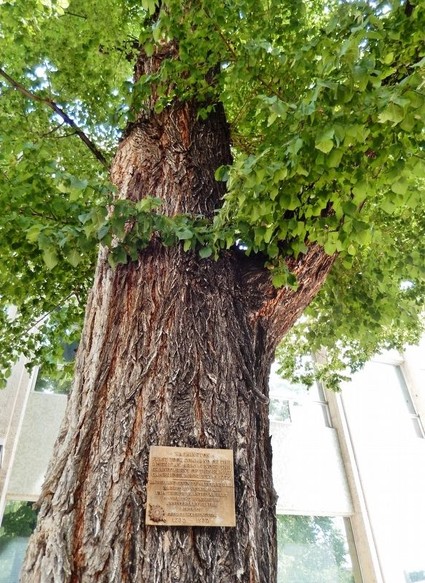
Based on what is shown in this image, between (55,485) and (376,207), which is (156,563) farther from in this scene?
(376,207)

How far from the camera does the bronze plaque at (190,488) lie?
147 cm

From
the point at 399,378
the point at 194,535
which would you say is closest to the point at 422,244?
the point at 194,535

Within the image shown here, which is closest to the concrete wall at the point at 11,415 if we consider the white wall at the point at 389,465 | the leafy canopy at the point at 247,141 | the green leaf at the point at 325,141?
the leafy canopy at the point at 247,141

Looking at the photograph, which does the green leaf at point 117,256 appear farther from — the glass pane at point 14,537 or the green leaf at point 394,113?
the glass pane at point 14,537

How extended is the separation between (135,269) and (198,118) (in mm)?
1523

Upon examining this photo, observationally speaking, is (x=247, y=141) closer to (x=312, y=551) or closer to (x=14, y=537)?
(x=14, y=537)

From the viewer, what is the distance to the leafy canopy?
65.4 inches

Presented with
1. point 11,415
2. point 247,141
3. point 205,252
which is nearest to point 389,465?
point 11,415

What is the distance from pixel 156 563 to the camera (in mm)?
1367

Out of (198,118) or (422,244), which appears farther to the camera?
(422,244)

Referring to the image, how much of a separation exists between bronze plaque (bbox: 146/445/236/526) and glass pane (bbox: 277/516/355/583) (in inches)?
259

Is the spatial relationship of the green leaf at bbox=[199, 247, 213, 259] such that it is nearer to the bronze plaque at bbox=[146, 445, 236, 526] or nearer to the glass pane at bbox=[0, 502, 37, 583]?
the bronze plaque at bbox=[146, 445, 236, 526]

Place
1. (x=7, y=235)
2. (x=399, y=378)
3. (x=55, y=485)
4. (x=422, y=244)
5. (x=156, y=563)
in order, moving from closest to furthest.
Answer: (x=156, y=563)
(x=55, y=485)
(x=7, y=235)
(x=422, y=244)
(x=399, y=378)

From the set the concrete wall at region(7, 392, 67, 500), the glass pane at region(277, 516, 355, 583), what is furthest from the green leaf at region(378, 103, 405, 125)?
the glass pane at region(277, 516, 355, 583)
